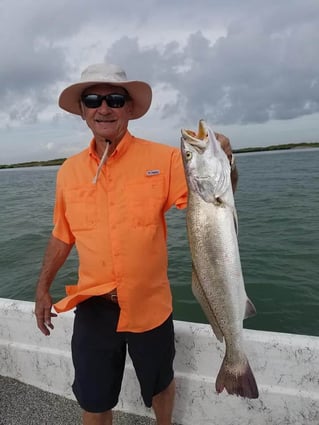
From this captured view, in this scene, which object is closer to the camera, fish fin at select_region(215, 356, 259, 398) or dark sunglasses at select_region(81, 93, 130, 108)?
fish fin at select_region(215, 356, 259, 398)

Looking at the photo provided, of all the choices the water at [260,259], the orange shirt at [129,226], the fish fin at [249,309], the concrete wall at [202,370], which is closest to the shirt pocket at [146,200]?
the orange shirt at [129,226]

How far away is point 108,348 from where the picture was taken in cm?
286

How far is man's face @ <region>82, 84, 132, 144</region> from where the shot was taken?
2.79 metres

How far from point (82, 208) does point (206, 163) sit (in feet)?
3.64


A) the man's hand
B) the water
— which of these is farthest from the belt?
the water

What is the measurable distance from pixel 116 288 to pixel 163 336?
0.52m

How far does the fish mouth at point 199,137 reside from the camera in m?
2.12

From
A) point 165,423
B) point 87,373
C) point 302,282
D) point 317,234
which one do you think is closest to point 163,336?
point 87,373

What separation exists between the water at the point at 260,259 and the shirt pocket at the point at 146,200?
4.13 meters

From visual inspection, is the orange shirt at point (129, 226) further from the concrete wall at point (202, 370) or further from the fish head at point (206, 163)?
the concrete wall at point (202, 370)

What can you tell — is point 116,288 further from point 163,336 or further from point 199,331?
point 199,331

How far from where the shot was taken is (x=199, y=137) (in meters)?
2.16

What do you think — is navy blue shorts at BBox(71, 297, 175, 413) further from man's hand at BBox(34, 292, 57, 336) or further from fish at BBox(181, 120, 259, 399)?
fish at BBox(181, 120, 259, 399)

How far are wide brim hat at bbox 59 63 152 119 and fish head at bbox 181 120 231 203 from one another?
0.84 meters
